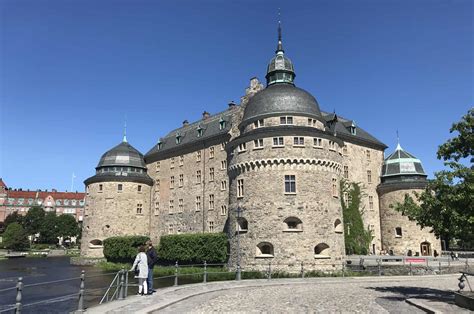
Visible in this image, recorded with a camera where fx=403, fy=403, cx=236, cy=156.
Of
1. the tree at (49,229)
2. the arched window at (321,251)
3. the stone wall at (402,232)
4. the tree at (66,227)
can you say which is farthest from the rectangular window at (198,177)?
the tree at (49,229)

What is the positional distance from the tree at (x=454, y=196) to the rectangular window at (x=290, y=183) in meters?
14.2

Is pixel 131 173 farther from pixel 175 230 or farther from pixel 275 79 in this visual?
pixel 275 79

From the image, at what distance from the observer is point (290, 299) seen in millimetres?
14547

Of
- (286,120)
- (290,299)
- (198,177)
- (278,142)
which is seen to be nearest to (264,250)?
(278,142)

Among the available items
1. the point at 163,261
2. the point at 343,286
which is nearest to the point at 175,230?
the point at 163,261

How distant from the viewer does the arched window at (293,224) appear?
98.8 feet

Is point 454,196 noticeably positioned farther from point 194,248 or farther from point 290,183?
point 194,248

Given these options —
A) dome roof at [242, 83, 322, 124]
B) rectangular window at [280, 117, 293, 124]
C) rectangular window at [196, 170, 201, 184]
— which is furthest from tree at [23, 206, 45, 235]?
rectangular window at [280, 117, 293, 124]

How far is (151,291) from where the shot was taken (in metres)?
14.6

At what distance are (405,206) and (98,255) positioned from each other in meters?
43.2

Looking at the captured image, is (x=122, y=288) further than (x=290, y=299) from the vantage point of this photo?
No

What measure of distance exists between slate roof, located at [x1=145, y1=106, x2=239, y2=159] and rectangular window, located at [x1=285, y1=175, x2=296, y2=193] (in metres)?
15.0

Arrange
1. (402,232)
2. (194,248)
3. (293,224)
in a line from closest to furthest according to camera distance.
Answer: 1. (293,224)
2. (194,248)
3. (402,232)

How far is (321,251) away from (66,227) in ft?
251
